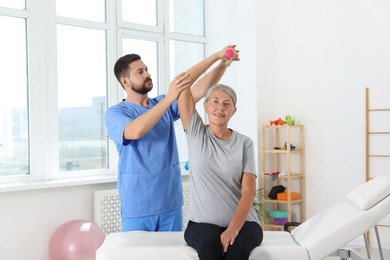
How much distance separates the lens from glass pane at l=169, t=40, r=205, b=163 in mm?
4920

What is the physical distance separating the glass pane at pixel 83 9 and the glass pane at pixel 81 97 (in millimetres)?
106

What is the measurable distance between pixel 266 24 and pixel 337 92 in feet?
3.19

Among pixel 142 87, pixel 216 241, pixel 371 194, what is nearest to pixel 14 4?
pixel 142 87

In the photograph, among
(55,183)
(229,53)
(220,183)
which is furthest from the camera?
(55,183)

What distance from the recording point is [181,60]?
4.99 meters

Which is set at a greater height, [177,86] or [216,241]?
[177,86]

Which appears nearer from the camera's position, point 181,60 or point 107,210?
point 107,210

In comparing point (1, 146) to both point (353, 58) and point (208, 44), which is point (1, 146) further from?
point (353, 58)

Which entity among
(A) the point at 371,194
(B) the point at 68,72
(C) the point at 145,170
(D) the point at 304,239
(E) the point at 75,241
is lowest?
(E) the point at 75,241

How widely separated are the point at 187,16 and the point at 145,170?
9.81ft

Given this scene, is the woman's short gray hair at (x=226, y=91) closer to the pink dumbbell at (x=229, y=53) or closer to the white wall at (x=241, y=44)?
the pink dumbbell at (x=229, y=53)

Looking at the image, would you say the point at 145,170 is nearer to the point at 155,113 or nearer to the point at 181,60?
the point at 155,113

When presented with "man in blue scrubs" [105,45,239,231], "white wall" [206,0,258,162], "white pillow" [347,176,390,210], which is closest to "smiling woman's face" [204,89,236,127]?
"man in blue scrubs" [105,45,239,231]

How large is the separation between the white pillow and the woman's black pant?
497 mm
